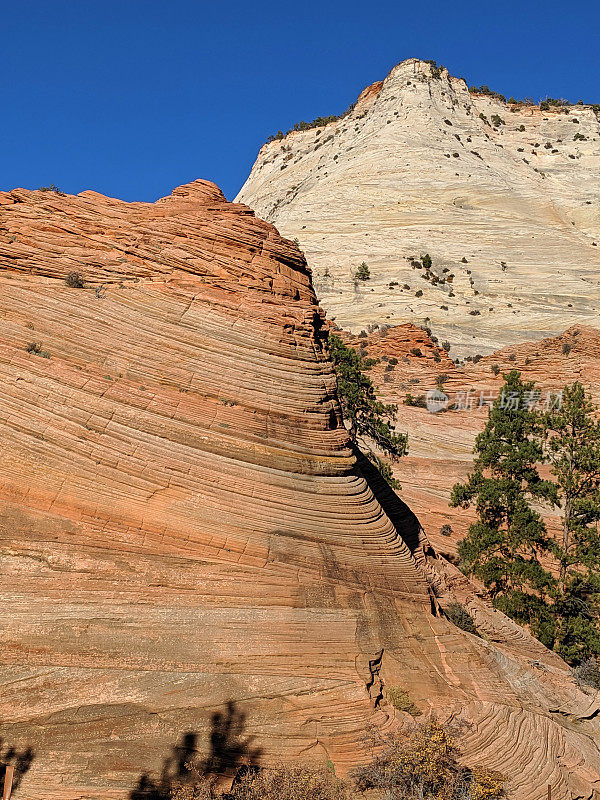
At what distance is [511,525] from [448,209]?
194 feet

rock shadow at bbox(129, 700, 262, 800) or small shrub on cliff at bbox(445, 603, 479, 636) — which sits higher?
small shrub on cliff at bbox(445, 603, 479, 636)

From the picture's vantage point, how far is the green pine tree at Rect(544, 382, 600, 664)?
1830cm

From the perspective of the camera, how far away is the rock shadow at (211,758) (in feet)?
24.1

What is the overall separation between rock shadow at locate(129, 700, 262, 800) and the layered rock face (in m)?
44.1

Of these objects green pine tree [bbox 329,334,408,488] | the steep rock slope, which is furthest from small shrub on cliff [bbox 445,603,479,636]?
green pine tree [bbox 329,334,408,488]

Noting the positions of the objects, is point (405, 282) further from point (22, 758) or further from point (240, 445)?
point (22, 758)

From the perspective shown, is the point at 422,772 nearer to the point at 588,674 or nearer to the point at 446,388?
the point at 588,674

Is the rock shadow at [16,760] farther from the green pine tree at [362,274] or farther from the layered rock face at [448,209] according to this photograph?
the green pine tree at [362,274]

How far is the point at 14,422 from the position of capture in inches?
346

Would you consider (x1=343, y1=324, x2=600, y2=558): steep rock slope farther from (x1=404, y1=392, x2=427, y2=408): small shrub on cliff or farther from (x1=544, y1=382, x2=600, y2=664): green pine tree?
(x1=544, y1=382, x2=600, y2=664): green pine tree

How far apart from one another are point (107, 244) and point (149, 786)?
31.0 ft

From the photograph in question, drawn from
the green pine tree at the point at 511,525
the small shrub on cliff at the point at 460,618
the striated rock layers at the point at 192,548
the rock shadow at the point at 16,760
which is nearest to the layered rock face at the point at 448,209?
the green pine tree at the point at 511,525

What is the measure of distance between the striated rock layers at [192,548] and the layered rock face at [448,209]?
132 feet

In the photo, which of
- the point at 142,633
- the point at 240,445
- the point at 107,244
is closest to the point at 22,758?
the point at 142,633
